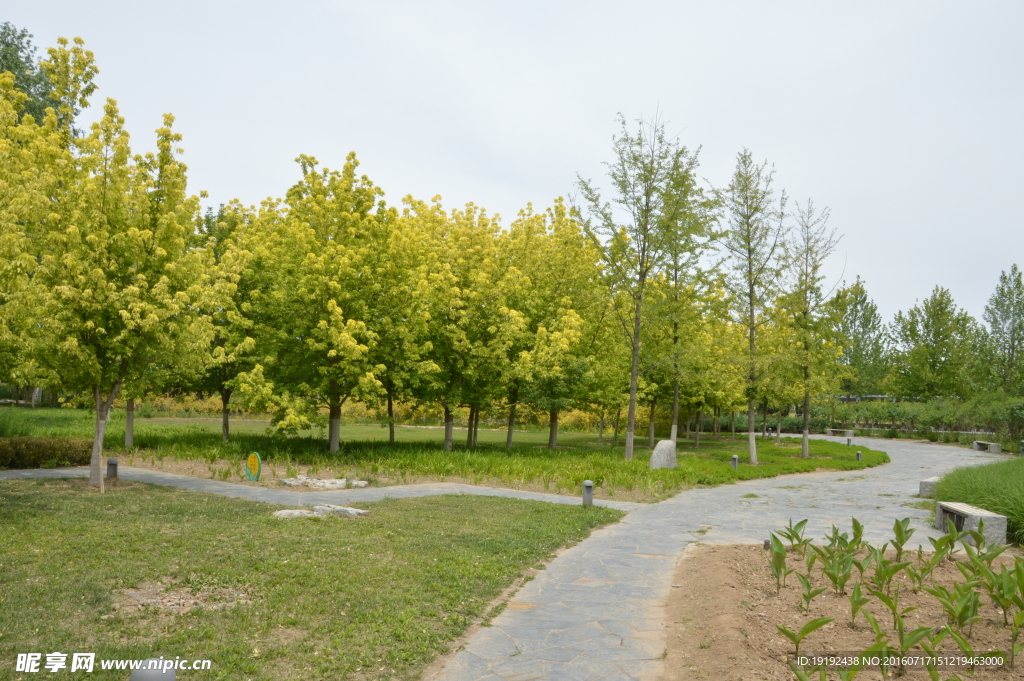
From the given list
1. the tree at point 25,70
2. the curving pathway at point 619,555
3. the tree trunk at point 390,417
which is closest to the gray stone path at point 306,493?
the curving pathway at point 619,555

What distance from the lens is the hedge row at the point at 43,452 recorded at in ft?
49.7

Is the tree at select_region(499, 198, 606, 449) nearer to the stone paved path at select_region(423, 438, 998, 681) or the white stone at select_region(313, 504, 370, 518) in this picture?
the stone paved path at select_region(423, 438, 998, 681)

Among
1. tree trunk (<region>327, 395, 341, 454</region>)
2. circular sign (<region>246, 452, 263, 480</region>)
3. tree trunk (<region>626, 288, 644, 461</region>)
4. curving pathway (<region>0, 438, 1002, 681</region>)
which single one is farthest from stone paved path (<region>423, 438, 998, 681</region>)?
tree trunk (<region>327, 395, 341, 454</region>)

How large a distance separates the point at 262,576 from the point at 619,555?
4731mm

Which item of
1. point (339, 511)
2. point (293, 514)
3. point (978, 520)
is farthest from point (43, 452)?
point (978, 520)

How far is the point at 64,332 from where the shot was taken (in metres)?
11.5

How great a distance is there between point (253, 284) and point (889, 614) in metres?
19.1

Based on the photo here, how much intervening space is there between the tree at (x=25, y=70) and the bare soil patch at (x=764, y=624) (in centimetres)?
2601

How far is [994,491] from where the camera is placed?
35.3 feet

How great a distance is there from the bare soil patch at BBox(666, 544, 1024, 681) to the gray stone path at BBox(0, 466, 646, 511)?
602 cm

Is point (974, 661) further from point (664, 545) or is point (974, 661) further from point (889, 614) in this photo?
point (664, 545)

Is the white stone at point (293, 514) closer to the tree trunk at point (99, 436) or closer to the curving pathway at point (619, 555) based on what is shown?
the curving pathway at point (619, 555)

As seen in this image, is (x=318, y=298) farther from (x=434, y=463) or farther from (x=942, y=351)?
(x=942, y=351)

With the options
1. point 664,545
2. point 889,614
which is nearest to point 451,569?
point 664,545
